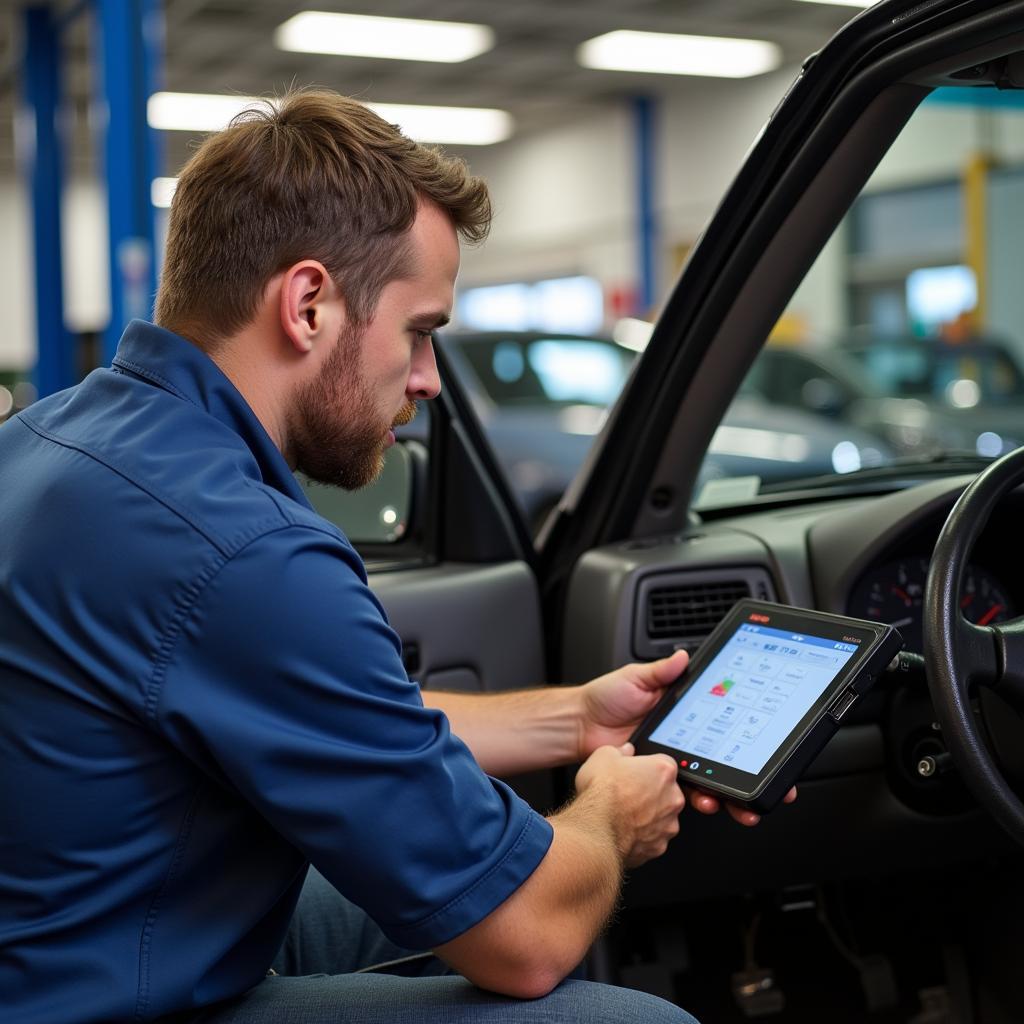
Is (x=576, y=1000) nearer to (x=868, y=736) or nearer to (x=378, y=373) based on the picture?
(x=378, y=373)

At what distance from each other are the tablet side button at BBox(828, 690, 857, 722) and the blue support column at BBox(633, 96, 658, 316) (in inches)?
650

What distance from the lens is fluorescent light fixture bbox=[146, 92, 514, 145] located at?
1680 centimetres

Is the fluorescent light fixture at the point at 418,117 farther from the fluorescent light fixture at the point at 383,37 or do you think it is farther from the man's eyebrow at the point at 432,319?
the man's eyebrow at the point at 432,319

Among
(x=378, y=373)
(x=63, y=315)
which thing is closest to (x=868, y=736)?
(x=378, y=373)

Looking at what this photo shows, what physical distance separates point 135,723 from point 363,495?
55.4 inches

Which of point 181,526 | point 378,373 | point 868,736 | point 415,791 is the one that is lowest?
point 868,736

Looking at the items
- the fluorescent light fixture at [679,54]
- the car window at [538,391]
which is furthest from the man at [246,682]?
the fluorescent light fixture at [679,54]

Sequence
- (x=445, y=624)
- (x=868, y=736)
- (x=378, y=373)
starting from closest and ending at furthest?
(x=378, y=373) < (x=868, y=736) < (x=445, y=624)

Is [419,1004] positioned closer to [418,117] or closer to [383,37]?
[383,37]

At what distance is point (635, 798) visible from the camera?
5.53ft

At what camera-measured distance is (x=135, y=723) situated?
1.29 m

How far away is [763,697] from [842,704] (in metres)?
0.14

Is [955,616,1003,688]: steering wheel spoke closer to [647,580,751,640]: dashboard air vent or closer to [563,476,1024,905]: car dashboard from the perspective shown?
[563,476,1024,905]: car dashboard

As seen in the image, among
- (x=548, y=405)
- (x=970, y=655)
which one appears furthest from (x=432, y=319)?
(x=548, y=405)
